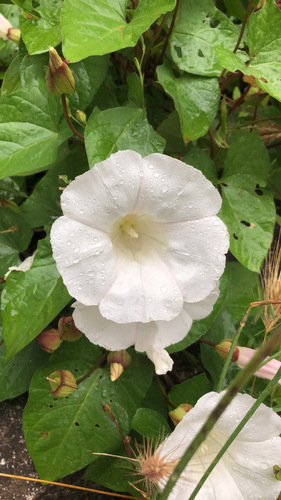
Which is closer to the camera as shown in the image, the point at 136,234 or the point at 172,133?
the point at 136,234

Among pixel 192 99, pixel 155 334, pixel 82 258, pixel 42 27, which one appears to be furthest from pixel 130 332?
pixel 42 27

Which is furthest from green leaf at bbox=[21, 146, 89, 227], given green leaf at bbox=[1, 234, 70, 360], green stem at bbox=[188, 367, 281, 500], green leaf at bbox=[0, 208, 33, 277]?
green stem at bbox=[188, 367, 281, 500]

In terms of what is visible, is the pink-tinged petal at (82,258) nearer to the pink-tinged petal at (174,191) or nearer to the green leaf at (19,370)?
the pink-tinged petal at (174,191)

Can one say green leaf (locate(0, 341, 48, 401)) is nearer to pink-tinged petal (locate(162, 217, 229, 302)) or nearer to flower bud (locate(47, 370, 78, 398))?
flower bud (locate(47, 370, 78, 398))

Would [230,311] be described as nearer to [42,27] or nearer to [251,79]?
[251,79]

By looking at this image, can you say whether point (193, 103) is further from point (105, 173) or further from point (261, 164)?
point (105, 173)

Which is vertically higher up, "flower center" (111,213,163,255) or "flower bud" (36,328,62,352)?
"flower center" (111,213,163,255)
